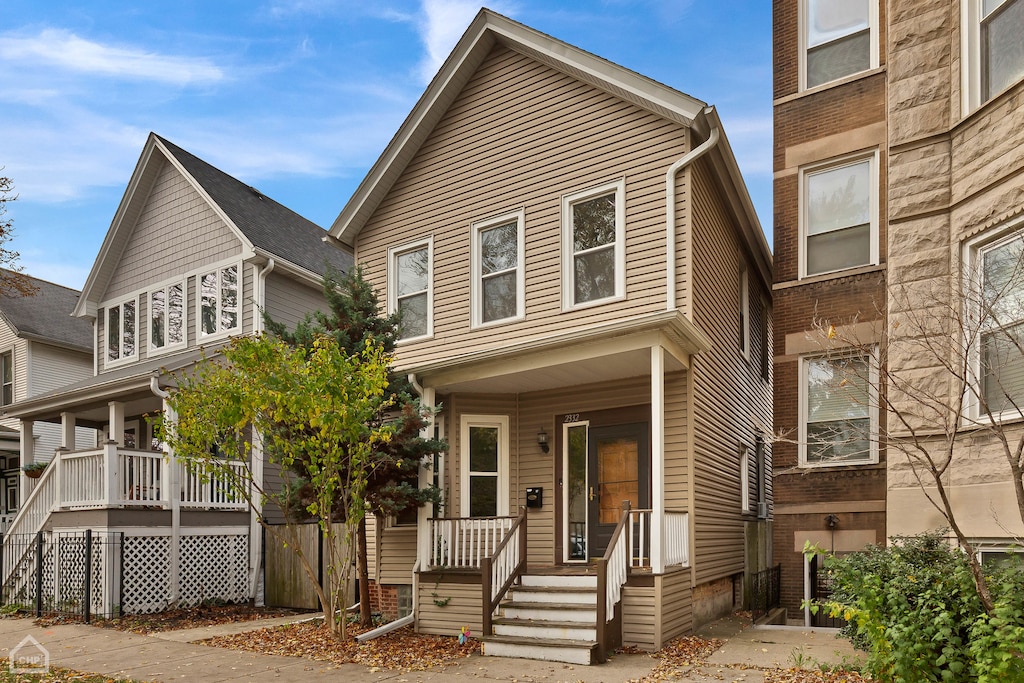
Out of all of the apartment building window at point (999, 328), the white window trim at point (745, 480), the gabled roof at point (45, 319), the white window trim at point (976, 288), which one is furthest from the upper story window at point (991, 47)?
the gabled roof at point (45, 319)

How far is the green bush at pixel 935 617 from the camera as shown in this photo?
6270 mm

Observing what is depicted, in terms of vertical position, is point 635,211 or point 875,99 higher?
point 875,99

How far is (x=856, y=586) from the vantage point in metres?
7.28

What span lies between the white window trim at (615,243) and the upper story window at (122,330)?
1215 centimetres

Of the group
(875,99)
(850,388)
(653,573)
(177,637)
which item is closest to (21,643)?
(177,637)

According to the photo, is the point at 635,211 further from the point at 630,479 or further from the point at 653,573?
the point at 653,573

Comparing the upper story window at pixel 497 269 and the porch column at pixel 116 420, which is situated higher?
the upper story window at pixel 497 269

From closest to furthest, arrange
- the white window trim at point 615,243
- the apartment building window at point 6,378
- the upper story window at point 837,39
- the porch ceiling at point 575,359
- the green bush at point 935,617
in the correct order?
the green bush at point 935,617
the porch ceiling at point 575,359
the white window trim at point 615,243
the upper story window at point 837,39
the apartment building window at point 6,378

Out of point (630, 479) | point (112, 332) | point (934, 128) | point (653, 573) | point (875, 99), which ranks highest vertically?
point (875, 99)

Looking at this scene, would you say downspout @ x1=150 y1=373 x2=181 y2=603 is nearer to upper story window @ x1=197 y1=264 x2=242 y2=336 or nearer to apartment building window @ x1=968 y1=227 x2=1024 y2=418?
upper story window @ x1=197 y1=264 x2=242 y2=336

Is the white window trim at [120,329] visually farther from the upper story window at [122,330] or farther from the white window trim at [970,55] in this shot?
the white window trim at [970,55]

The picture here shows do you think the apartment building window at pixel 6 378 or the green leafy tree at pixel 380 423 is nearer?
the green leafy tree at pixel 380 423

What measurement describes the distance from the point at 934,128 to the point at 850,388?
5.13 meters

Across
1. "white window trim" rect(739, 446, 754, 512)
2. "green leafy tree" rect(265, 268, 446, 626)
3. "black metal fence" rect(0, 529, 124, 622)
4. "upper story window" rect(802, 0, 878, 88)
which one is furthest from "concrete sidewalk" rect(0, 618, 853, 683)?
"upper story window" rect(802, 0, 878, 88)
